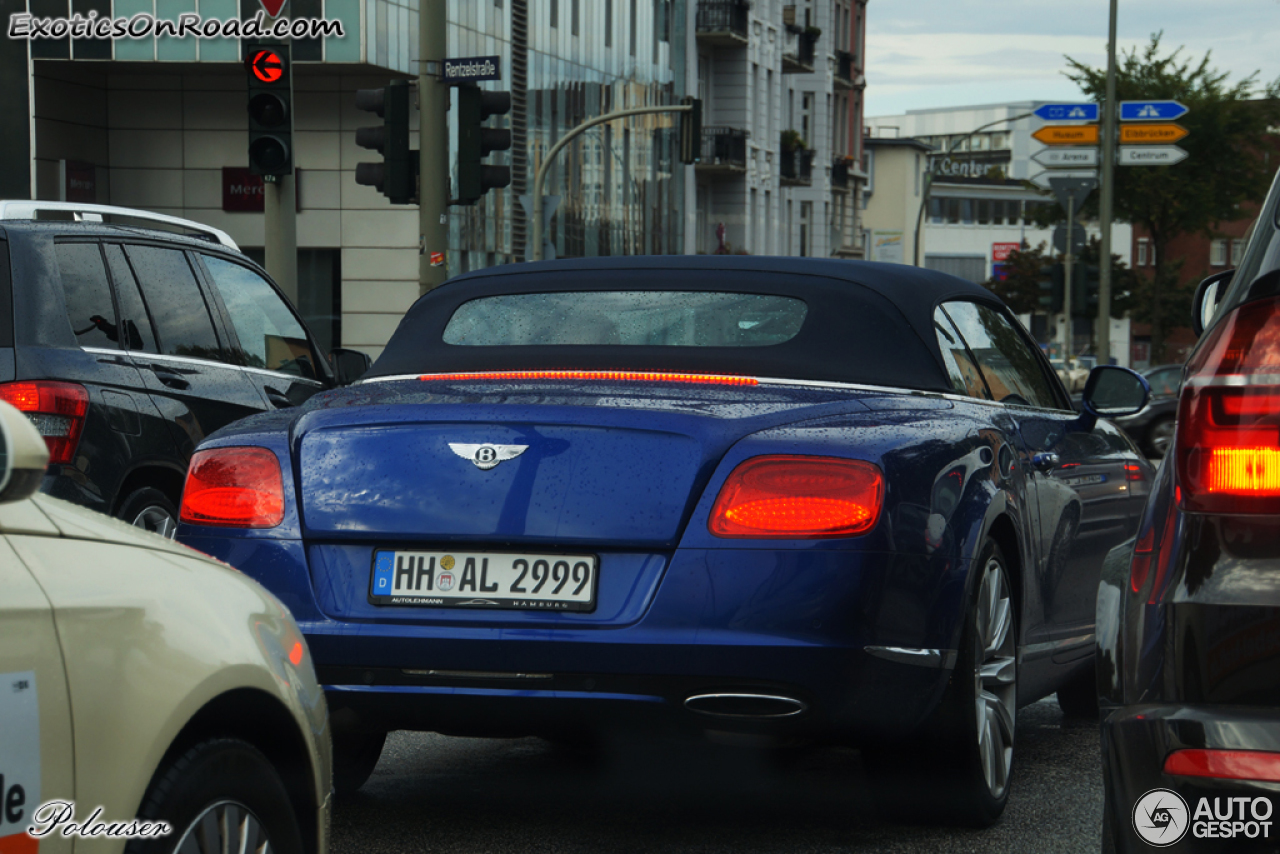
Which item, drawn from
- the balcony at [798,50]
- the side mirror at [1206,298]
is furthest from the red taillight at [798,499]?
the balcony at [798,50]

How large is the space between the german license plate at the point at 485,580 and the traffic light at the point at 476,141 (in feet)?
33.5

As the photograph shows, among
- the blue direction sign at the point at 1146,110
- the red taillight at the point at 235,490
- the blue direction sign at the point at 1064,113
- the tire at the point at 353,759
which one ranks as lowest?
the tire at the point at 353,759

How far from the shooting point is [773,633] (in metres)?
4.10

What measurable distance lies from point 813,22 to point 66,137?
43626 mm

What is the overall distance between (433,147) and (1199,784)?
1236cm

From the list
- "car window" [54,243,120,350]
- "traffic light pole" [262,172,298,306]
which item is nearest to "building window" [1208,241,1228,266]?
"traffic light pole" [262,172,298,306]

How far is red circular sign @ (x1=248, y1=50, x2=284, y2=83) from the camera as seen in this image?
13164 mm

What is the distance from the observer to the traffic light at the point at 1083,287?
23.8m

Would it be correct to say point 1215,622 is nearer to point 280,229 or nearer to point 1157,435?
point 280,229

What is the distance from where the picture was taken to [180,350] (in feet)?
25.9

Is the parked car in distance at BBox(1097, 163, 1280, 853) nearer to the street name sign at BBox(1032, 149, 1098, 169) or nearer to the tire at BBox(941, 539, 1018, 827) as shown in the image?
the tire at BBox(941, 539, 1018, 827)

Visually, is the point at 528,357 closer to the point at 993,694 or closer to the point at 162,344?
the point at 993,694

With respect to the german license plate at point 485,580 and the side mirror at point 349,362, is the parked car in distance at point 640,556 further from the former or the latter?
the side mirror at point 349,362

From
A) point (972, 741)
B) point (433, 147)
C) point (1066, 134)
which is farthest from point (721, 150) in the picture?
point (972, 741)
